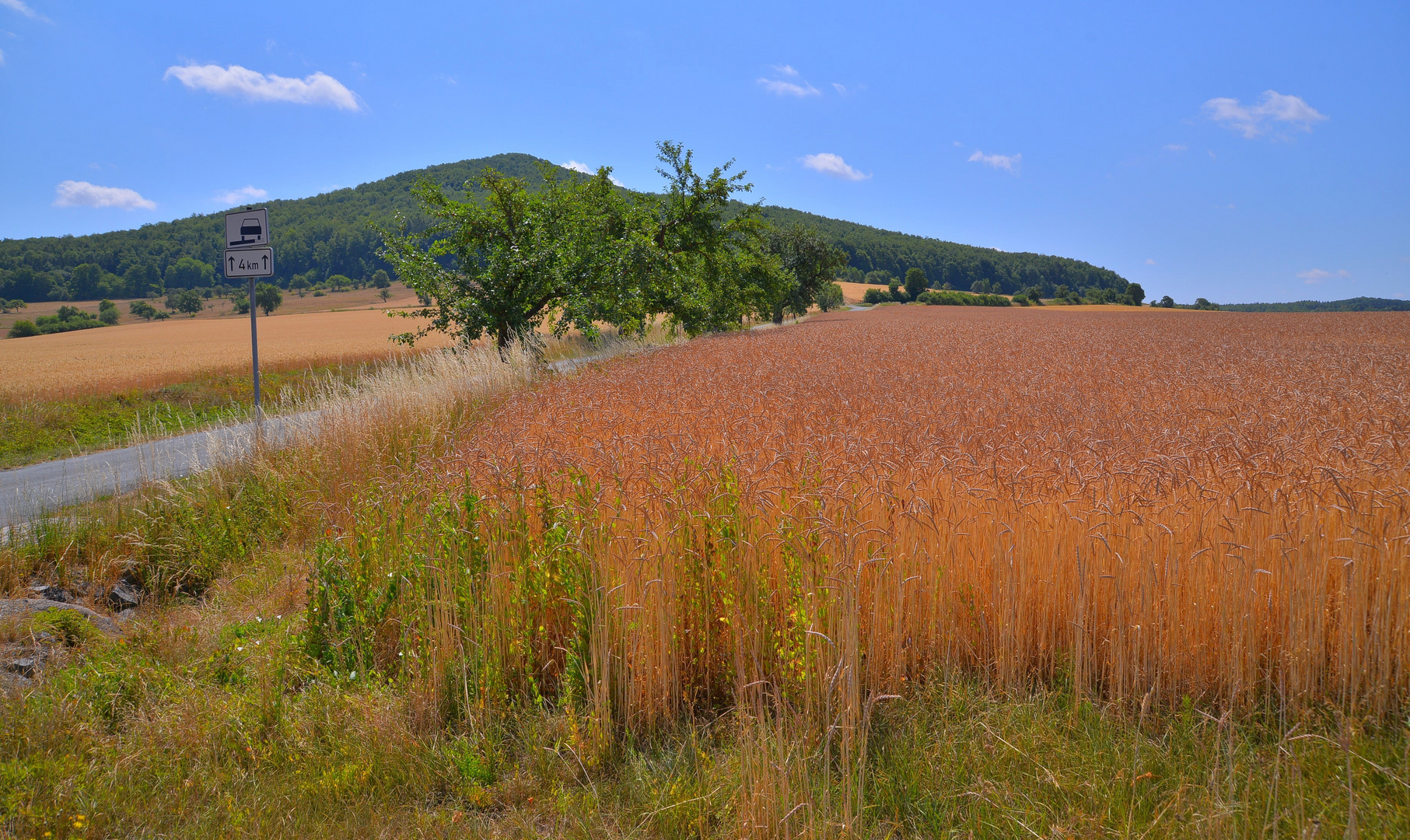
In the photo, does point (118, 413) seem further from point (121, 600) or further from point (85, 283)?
point (85, 283)

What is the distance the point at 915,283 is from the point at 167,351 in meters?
91.5

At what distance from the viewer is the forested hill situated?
83.2 meters

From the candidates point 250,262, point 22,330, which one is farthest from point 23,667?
point 22,330

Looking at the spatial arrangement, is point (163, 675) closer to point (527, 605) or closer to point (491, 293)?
point (527, 605)

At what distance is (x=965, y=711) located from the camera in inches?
115

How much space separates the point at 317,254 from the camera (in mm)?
98250

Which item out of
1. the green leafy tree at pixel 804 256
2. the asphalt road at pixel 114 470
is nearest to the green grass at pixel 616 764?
the asphalt road at pixel 114 470

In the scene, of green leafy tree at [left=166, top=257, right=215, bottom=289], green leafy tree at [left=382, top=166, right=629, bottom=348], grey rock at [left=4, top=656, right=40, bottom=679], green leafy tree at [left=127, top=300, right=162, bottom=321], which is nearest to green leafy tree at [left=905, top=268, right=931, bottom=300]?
green leafy tree at [left=382, top=166, right=629, bottom=348]

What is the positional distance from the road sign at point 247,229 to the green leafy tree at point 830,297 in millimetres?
44434

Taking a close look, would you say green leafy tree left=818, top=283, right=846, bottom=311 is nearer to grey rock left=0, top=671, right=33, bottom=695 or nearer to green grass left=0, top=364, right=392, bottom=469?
green grass left=0, top=364, right=392, bottom=469

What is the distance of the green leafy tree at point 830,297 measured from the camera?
2142 inches

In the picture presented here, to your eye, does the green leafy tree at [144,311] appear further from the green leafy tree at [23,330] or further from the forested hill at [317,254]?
the green leafy tree at [23,330]

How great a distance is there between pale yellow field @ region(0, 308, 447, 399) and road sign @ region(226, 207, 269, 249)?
477 inches

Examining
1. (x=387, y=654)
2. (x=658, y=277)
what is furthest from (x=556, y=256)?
(x=387, y=654)
